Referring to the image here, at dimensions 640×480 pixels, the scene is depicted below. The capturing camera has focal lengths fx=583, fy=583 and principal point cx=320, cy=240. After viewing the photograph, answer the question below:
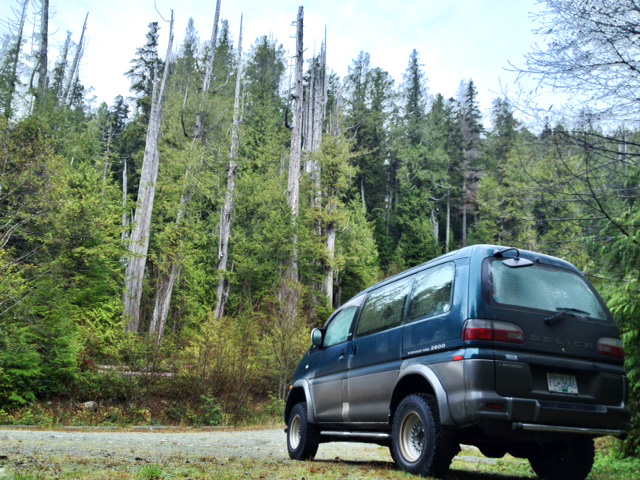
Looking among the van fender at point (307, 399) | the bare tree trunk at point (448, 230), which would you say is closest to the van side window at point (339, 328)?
the van fender at point (307, 399)

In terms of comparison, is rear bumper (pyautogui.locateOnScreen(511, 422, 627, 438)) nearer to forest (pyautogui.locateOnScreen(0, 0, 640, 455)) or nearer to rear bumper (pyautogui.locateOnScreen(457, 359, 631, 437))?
rear bumper (pyautogui.locateOnScreen(457, 359, 631, 437))

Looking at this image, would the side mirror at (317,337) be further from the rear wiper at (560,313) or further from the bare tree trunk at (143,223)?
the bare tree trunk at (143,223)

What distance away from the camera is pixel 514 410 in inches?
182

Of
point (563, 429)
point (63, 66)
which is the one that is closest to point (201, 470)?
point (563, 429)

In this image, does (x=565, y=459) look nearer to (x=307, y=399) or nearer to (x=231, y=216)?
(x=307, y=399)

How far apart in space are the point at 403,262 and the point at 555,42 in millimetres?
38364

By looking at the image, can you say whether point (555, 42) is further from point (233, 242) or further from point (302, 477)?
point (233, 242)

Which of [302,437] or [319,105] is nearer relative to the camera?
[302,437]

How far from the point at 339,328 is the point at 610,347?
3299mm

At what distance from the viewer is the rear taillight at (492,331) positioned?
477cm

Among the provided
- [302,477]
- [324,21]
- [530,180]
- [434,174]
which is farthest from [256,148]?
[302,477]

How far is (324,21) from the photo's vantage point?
122 ft

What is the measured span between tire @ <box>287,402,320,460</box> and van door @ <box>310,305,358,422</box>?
0.30 metres

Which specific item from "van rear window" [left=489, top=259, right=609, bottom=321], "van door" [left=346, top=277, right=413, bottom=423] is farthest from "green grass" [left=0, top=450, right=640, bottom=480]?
"van rear window" [left=489, top=259, right=609, bottom=321]
